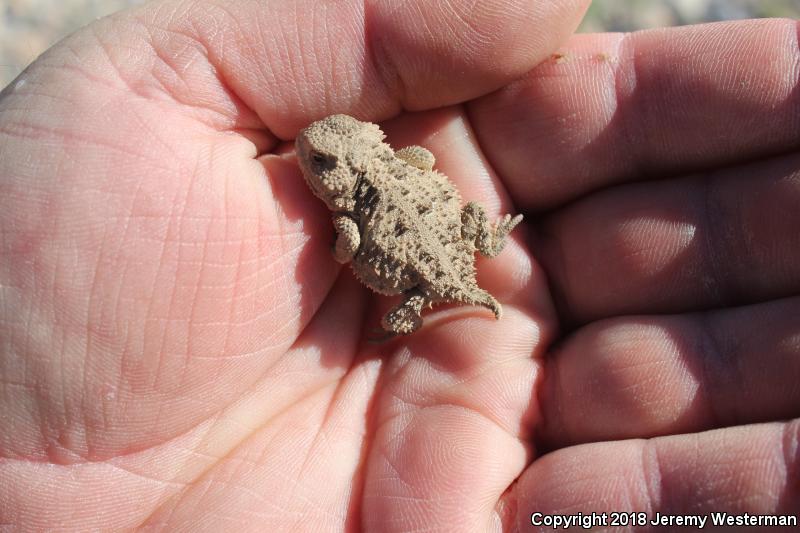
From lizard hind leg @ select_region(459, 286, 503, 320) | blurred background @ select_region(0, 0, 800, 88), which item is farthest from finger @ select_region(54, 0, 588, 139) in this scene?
blurred background @ select_region(0, 0, 800, 88)

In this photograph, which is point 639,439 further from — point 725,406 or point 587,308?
point 587,308

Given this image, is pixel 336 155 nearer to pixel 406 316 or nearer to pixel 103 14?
pixel 406 316

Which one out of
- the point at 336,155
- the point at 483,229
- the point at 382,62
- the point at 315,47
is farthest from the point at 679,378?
the point at 315,47

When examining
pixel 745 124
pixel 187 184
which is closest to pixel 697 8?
pixel 745 124

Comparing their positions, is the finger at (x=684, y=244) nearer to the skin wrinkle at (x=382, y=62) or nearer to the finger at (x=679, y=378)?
the finger at (x=679, y=378)

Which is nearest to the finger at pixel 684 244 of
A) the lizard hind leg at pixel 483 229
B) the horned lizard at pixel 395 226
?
the lizard hind leg at pixel 483 229
